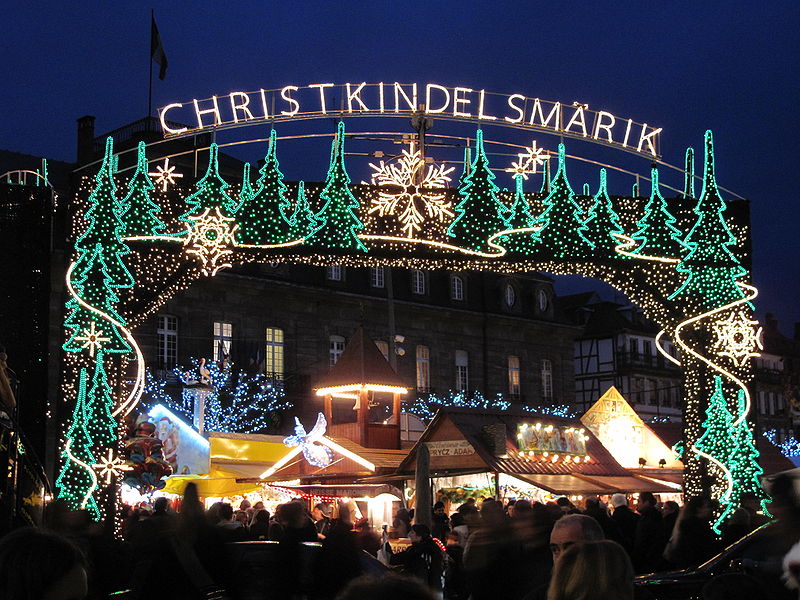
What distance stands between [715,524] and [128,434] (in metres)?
9.14

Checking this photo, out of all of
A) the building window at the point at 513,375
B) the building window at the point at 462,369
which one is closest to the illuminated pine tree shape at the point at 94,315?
the building window at the point at 462,369

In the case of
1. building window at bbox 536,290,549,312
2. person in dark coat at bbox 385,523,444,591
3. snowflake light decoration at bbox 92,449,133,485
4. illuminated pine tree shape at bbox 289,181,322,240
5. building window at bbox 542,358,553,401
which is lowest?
person in dark coat at bbox 385,523,444,591

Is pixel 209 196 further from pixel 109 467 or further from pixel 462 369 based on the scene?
pixel 462 369

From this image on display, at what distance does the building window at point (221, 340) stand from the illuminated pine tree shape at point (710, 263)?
22287 millimetres

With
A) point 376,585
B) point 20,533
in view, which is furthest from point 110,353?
point 376,585

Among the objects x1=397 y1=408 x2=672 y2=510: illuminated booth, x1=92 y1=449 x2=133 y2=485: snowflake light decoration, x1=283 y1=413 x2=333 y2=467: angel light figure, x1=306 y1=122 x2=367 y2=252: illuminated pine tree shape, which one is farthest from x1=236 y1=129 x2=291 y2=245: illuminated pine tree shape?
x1=283 y1=413 x2=333 y2=467: angel light figure

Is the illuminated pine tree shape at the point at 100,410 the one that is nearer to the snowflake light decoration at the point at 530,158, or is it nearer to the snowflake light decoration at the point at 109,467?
the snowflake light decoration at the point at 109,467

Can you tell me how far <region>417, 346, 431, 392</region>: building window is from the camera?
44.8 metres

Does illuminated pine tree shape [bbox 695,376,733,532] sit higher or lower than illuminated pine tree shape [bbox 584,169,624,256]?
lower

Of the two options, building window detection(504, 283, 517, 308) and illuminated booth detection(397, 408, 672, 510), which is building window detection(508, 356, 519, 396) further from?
illuminated booth detection(397, 408, 672, 510)

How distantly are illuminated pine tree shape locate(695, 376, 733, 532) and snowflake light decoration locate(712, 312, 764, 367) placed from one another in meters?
0.47

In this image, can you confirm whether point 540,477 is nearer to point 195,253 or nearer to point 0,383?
point 195,253

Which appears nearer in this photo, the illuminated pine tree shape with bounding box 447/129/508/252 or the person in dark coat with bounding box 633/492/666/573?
the person in dark coat with bounding box 633/492/666/573

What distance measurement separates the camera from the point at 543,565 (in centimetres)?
794
